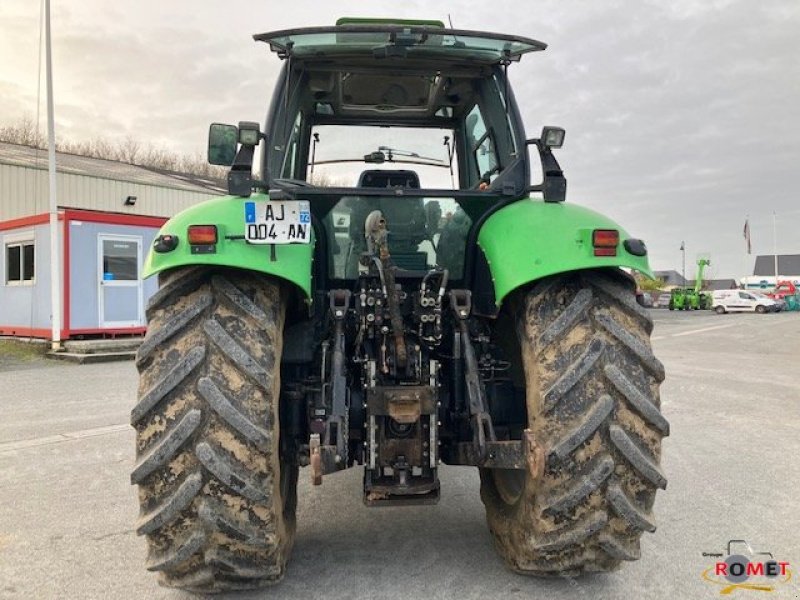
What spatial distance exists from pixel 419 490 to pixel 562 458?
2.10 feet

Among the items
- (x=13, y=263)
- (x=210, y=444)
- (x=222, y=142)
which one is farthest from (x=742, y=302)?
(x=210, y=444)

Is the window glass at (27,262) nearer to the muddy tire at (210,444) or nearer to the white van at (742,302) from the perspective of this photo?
the muddy tire at (210,444)

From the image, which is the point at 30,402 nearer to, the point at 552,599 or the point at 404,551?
the point at 404,551

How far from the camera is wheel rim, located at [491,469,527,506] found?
3123 mm

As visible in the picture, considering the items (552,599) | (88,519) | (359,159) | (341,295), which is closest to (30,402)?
(88,519)

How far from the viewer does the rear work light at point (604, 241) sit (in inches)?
106

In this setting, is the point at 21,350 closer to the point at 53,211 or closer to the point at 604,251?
the point at 53,211

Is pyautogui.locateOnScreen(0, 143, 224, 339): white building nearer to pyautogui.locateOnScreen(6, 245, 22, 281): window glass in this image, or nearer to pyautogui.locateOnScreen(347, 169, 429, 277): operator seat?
pyautogui.locateOnScreen(6, 245, 22, 281): window glass

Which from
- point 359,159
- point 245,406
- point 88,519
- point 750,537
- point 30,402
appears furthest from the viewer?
point 30,402

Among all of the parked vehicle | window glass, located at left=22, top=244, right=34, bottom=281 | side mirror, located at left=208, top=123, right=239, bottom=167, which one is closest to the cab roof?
side mirror, located at left=208, top=123, right=239, bottom=167

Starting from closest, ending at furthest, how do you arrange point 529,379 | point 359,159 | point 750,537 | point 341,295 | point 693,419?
point 529,379 < point 341,295 < point 750,537 < point 359,159 < point 693,419

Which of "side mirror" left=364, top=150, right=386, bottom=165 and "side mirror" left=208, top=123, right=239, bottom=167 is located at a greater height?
→ "side mirror" left=364, top=150, right=386, bottom=165

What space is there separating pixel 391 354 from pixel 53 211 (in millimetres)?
12769

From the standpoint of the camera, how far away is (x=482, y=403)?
287 cm
